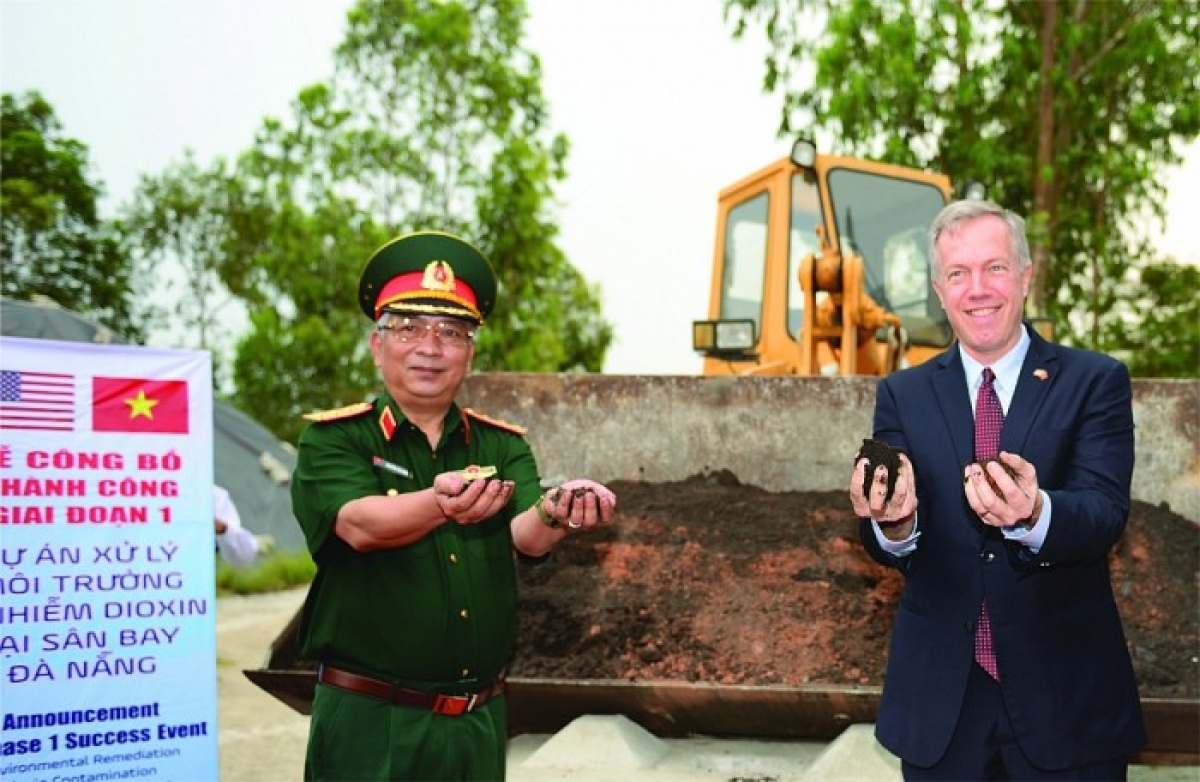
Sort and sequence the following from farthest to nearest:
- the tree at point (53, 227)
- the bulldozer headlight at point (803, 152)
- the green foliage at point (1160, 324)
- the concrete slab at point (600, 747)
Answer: the tree at point (53, 227) → the green foliage at point (1160, 324) → the bulldozer headlight at point (803, 152) → the concrete slab at point (600, 747)

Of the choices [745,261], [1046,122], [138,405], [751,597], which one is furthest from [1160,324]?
[138,405]

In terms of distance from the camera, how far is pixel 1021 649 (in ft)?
7.04

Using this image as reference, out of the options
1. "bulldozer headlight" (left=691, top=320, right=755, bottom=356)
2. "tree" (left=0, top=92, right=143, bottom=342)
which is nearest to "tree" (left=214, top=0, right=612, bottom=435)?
"tree" (left=0, top=92, right=143, bottom=342)

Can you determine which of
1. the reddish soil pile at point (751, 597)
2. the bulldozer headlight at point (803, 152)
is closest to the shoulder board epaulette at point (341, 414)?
the reddish soil pile at point (751, 597)

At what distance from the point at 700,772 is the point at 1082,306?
50.2 ft

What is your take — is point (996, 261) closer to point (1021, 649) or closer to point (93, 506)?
point (1021, 649)

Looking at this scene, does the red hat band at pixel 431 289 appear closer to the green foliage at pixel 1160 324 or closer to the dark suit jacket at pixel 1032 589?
the dark suit jacket at pixel 1032 589

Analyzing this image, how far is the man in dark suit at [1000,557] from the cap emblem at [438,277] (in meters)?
1.06

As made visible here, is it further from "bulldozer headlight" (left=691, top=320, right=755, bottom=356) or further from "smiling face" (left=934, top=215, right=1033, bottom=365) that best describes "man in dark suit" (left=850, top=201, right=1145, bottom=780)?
"bulldozer headlight" (left=691, top=320, right=755, bottom=356)

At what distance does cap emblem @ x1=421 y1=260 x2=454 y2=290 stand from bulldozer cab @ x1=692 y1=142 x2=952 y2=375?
3.28 meters

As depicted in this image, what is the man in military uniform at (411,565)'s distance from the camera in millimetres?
2430

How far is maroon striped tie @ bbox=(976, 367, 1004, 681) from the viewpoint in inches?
86.5

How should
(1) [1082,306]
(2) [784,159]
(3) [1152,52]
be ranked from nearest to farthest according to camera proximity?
(2) [784,159] → (3) [1152,52] → (1) [1082,306]

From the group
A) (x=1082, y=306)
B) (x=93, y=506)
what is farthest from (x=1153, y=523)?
(x=1082, y=306)
